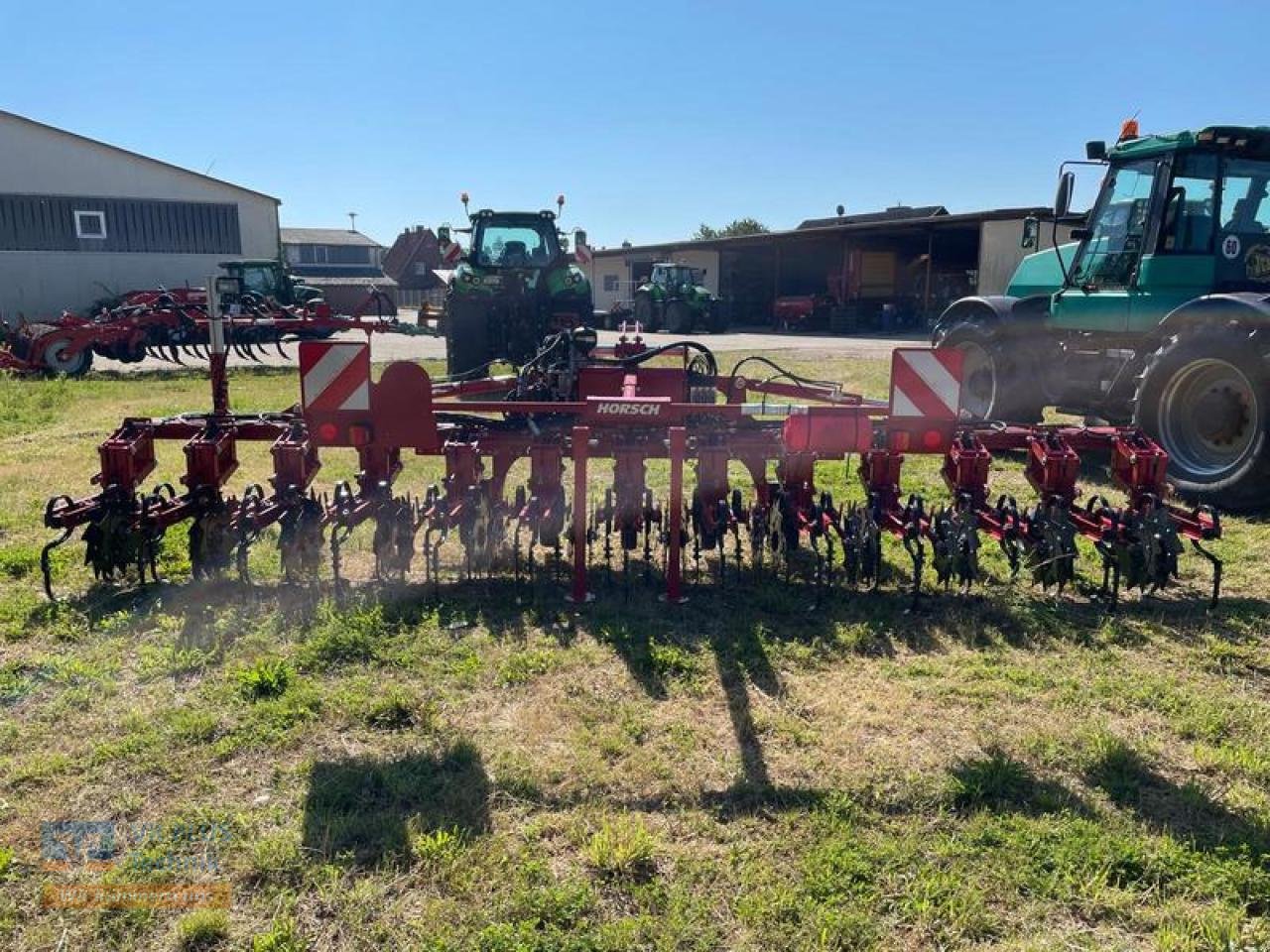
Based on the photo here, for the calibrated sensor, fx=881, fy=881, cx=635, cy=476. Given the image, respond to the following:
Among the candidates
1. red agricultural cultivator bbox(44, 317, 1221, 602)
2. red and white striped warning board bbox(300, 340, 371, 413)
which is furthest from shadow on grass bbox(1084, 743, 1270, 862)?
red and white striped warning board bbox(300, 340, 371, 413)

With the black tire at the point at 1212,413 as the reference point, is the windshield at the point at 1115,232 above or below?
above

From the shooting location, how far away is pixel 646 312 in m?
27.1

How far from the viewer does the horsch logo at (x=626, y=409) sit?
449 cm

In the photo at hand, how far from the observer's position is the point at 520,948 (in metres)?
2.18

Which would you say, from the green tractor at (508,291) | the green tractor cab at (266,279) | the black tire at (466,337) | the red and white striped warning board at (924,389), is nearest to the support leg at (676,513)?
the red and white striped warning board at (924,389)

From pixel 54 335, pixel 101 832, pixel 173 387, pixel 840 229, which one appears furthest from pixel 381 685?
pixel 840 229

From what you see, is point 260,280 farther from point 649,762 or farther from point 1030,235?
point 649,762

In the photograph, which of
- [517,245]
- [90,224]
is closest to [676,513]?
[517,245]

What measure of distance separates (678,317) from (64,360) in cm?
1637

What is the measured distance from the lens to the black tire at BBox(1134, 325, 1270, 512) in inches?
224

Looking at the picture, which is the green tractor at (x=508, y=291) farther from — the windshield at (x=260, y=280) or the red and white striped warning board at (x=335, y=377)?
the windshield at (x=260, y=280)

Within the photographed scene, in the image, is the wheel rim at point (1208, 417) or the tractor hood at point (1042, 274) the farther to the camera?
the tractor hood at point (1042, 274)

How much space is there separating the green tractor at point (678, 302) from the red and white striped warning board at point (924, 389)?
22.0 metres

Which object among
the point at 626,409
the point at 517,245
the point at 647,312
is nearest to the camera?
the point at 626,409
